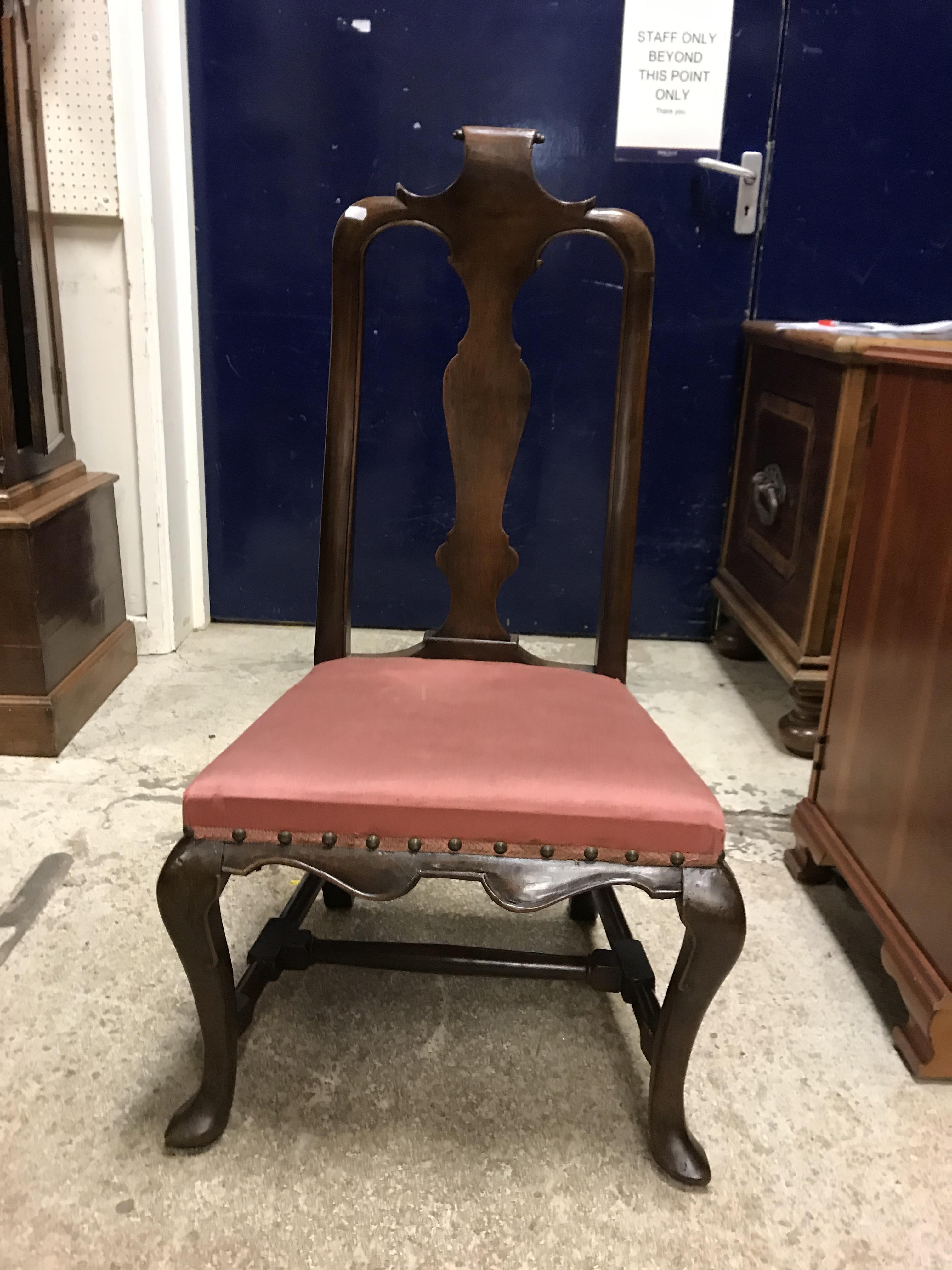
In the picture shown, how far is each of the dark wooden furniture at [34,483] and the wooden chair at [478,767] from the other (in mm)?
824

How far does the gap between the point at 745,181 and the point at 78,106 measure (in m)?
1.45

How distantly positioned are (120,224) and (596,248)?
3.51ft

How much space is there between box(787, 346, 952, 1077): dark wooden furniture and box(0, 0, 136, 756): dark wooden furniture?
1.42 metres

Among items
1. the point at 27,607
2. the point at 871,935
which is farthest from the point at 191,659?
the point at 871,935

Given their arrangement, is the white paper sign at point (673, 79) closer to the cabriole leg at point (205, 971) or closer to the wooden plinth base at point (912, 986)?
the wooden plinth base at point (912, 986)

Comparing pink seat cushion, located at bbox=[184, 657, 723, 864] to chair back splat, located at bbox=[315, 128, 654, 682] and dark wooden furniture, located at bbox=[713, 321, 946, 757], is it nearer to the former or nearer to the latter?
chair back splat, located at bbox=[315, 128, 654, 682]

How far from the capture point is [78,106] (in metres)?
1.92

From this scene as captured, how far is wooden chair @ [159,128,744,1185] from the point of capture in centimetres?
86

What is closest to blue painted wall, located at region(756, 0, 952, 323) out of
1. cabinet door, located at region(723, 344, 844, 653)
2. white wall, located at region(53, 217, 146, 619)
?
cabinet door, located at region(723, 344, 844, 653)

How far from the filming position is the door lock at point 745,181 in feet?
6.89

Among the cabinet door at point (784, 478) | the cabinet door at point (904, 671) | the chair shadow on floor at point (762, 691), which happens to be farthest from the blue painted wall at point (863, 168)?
the cabinet door at point (904, 671)

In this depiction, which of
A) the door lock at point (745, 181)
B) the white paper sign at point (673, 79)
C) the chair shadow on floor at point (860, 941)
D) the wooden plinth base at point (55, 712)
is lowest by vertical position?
the chair shadow on floor at point (860, 941)

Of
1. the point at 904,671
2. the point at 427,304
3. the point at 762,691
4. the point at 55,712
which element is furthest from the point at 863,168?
the point at 55,712

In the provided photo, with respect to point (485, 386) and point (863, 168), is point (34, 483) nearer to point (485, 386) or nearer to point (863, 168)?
point (485, 386)
